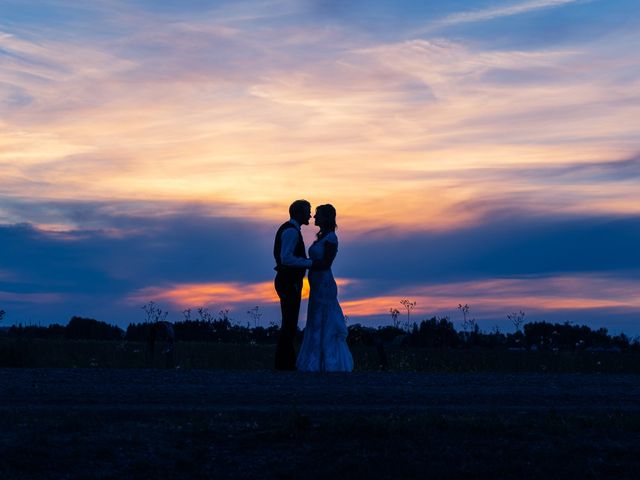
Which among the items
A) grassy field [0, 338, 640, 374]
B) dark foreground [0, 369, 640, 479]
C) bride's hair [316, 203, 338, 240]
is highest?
bride's hair [316, 203, 338, 240]

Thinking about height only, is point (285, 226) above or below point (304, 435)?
above

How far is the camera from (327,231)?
2100 centimetres

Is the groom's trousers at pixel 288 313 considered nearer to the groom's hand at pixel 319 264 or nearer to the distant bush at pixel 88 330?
the groom's hand at pixel 319 264

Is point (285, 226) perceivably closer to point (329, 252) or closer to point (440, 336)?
point (329, 252)

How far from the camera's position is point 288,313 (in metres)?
21.1

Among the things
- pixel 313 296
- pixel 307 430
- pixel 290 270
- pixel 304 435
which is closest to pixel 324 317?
pixel 313 296

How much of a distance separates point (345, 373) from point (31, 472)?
8936 millimetres

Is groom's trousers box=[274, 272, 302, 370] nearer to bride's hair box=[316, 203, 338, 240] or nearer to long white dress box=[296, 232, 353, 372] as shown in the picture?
long white dress box=[296, 232, 353, 372]

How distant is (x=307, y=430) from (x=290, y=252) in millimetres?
8109

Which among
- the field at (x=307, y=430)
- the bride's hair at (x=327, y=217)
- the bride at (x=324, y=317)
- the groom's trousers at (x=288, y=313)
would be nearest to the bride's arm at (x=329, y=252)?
the bride at (x=324, y=317)

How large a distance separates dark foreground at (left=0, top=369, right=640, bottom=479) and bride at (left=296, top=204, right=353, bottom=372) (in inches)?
187

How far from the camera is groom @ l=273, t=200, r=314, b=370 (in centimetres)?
2075

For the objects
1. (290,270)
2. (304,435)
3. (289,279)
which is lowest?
(304,435)

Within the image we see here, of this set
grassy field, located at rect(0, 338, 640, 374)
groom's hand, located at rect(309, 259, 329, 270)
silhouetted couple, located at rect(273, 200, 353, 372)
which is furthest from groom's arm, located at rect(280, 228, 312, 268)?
grassy field, located at rect(0, 338, 640, 374)
